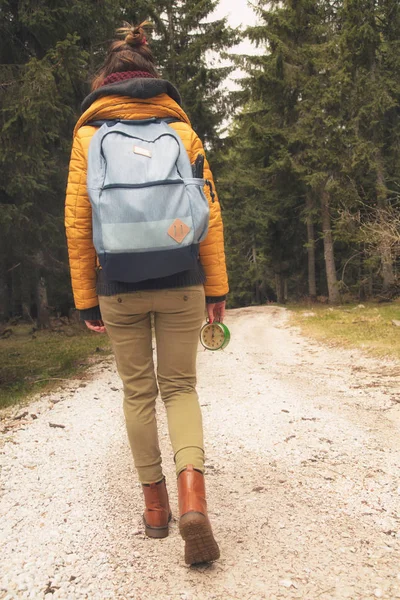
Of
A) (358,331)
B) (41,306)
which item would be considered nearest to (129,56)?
(358,331)

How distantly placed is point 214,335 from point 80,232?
1.08m

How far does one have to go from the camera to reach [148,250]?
2.09 metres

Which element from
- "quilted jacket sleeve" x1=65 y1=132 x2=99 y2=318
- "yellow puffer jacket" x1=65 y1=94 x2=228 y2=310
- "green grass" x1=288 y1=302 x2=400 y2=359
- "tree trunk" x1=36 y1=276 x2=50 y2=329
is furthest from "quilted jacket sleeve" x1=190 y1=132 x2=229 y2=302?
"tree trunk" x1=36 y1=276 x2=50 y2=329

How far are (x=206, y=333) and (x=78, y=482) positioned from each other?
4.32 ft

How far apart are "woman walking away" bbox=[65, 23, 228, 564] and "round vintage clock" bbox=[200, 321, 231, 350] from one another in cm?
32

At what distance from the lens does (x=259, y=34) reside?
21281mm

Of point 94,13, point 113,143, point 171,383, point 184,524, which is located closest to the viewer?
point 184,524

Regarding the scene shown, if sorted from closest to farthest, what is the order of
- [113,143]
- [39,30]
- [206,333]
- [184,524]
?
[184,524]
[113,143]
[206,333]
[39,30]

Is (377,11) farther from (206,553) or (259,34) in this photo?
(206,553)

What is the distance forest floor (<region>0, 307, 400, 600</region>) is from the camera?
2.06m

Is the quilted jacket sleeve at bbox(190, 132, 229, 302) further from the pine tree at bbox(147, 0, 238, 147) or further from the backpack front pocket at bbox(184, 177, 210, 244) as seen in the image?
the pine tree at bbox(147, 0, 238, 147)

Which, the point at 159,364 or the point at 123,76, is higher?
the point at 123,76

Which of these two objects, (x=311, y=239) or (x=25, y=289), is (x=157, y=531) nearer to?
(x=311, y=239)

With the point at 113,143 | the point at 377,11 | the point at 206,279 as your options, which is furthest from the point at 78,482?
the point at 377,11
